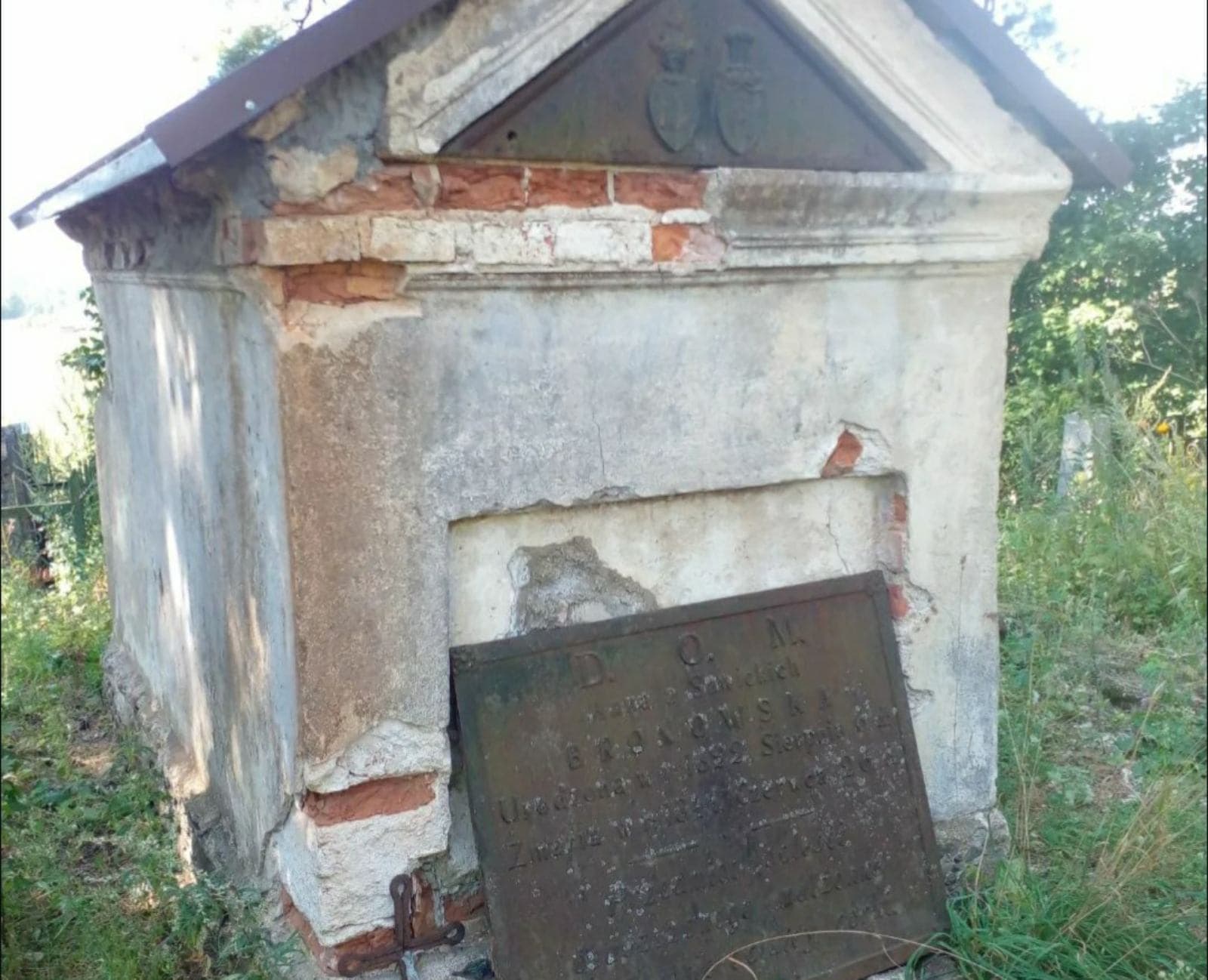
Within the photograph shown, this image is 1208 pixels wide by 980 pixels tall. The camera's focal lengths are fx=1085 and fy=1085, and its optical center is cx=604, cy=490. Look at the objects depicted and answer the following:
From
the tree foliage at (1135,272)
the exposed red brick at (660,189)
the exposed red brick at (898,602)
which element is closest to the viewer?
the exposed red brick at (660,189)

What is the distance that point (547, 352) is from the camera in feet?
8.66

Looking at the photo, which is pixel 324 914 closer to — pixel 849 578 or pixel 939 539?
pixel 849 578

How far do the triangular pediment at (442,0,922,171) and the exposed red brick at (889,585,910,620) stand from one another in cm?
122

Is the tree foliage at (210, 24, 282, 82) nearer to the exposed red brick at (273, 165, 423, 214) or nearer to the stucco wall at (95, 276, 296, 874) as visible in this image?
the stucco wall at (95, 276, 296, 874)

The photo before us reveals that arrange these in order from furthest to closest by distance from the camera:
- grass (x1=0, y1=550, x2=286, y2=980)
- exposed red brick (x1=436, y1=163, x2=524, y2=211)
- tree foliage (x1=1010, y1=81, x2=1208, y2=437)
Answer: tree foliage (x1=1010, y1=81, x2=1208, y2=437) → grass (x1=0, y1=550, x2=286, y2=980) → exposed red brick (x1=436, y1=163, x2=524, y2=211)

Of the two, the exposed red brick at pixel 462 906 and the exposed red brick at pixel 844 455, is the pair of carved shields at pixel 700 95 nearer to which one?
the exposed red brick at pixel 844 455

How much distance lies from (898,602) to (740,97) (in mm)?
1526

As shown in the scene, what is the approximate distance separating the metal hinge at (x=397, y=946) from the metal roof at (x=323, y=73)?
68.6 inches

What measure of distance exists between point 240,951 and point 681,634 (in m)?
1.44

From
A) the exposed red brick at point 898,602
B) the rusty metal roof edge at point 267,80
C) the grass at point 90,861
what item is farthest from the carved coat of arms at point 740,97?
the grass at point 90,861

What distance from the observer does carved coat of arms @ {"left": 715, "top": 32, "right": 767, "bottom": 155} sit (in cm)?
272

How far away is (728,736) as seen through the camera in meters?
2.91

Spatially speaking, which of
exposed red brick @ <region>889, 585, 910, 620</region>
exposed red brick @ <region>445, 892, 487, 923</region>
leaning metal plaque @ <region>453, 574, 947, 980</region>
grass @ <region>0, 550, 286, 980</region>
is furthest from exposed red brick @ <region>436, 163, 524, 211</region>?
grass @ <region>0, 550, 286, 980</region>

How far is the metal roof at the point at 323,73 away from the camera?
6.91 feet
